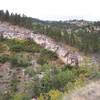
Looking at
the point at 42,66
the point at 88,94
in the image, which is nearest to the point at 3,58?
the point at 42,66

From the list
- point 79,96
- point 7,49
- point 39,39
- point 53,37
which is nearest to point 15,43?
point 7,49

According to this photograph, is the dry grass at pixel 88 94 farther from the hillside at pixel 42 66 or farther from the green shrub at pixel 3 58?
the green shrub at pixel 3 58

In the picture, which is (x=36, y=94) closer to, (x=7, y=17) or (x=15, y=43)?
(x=15, y=43)

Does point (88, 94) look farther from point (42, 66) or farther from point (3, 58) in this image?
point (3, 58)

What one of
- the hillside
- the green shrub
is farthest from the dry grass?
the green shrub

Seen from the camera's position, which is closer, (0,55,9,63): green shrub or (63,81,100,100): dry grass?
(63,81,100,100): dry grass

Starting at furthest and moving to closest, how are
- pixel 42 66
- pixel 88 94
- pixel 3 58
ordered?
pixel 3 58 → pixel 42 66 → pixel 88 94

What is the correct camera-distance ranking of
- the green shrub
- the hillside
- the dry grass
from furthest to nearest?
the green shrub < the hillside < the dry grass

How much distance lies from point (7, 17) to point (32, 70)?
40028 millimetres

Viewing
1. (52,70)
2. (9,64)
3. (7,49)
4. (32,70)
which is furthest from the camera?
(7,49)

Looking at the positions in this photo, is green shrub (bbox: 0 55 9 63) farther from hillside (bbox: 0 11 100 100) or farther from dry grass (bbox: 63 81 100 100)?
dry grass (bbox: 63 81 100 100)

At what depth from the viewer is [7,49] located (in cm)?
4366

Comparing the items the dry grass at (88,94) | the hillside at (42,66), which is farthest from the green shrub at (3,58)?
the dry grass at (88,94)

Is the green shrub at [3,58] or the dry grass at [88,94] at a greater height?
the dry grass at [88,94]
